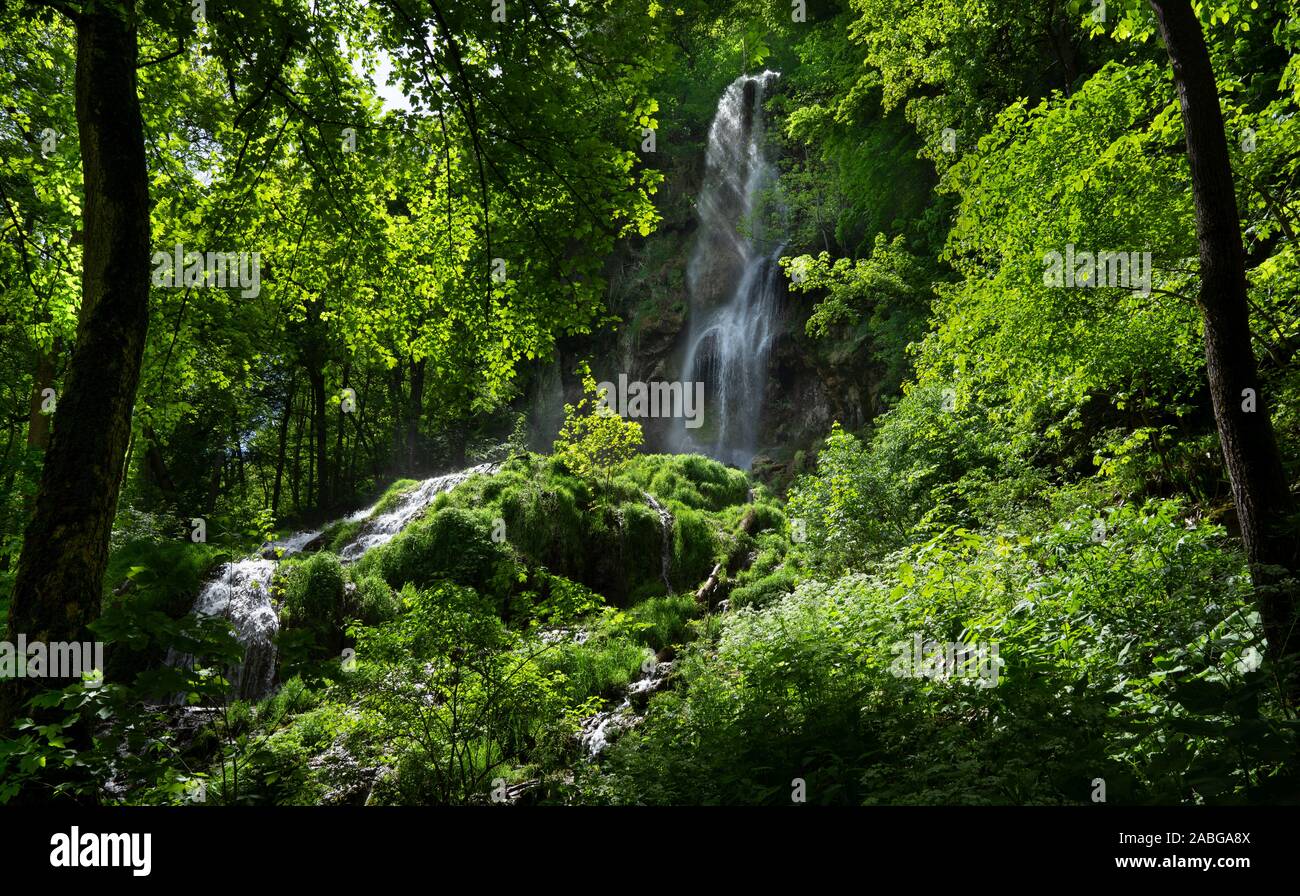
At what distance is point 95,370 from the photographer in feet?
12.4

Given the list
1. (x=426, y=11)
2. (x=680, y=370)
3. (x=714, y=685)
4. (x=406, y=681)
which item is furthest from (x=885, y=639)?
(x=680, y=370)

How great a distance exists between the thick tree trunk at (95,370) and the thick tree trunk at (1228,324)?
6.07 meters

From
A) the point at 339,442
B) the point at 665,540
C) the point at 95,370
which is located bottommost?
the point at 665,540

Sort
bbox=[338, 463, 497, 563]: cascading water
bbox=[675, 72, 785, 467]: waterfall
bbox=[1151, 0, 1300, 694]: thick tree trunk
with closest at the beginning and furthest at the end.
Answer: bbox=[1151, 0, 1300, 694]: thick tree trunk, bbox=[338, 463, 497, 563]: cascading water, bbox=[675, 72, 785, 467]: waterfall

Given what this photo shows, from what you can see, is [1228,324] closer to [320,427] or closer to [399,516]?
[399,516]

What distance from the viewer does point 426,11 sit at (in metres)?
4.76

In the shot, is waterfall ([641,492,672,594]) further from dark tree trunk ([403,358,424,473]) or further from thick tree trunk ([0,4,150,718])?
dark tree trunk ([403,358,424,473])

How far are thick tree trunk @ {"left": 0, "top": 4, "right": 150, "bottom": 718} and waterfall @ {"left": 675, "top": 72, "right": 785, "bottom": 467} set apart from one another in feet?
74.7

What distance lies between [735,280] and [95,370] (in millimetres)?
27272

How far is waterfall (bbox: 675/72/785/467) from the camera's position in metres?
26.1

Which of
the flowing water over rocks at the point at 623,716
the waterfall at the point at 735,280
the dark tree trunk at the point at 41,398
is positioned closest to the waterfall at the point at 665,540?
the flowing water over rocks at the point at 623,716

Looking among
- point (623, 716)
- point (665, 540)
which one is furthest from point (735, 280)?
point (623, 716)

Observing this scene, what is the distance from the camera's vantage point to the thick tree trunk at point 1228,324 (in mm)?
3812

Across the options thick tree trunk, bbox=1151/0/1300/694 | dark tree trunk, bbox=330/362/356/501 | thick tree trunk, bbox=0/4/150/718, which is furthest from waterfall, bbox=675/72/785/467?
thick tree trunk, bbox=0/4/150/718
